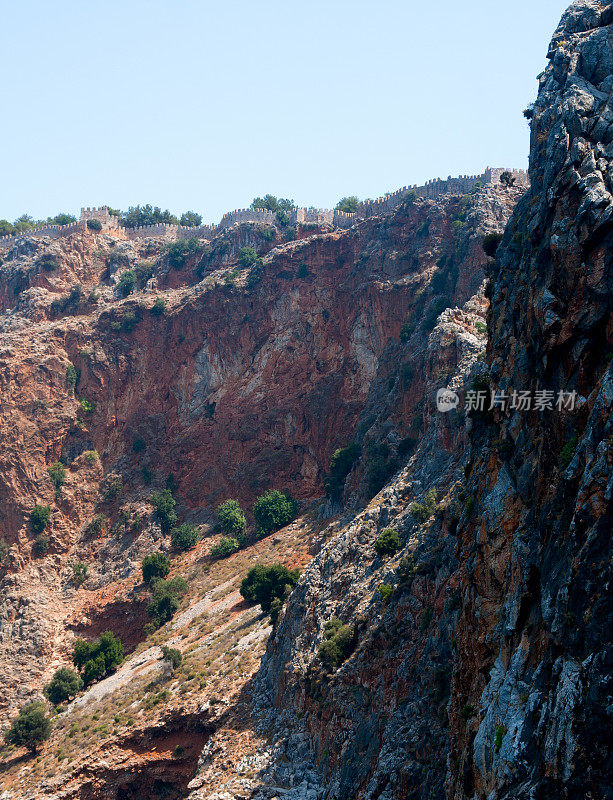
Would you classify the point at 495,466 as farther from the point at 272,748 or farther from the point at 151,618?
the point at 151,618

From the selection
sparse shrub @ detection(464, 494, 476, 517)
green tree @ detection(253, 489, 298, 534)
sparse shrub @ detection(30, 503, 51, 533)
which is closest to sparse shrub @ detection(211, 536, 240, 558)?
green tree @ detection(253, 489, 298, 534)

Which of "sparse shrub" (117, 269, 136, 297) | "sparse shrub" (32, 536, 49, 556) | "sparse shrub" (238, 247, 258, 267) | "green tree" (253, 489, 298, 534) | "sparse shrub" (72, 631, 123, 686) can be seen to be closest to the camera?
"sparse shrub" (72, 631, 123, 686)

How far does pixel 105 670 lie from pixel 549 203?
53.6 meters

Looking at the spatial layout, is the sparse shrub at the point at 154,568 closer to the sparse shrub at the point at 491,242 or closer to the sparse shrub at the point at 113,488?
the sparse shrub at the point at 113,488

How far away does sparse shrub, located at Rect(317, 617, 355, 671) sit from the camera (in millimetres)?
39438

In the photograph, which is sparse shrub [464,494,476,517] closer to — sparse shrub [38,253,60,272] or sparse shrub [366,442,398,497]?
sparse shrub [366,442,398,497]

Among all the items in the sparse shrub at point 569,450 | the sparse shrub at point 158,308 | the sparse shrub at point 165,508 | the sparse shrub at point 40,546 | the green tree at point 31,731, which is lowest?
the green tree at point 31,731

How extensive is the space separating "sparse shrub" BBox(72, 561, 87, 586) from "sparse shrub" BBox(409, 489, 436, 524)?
43.2 meters

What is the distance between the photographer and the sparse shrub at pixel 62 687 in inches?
2352

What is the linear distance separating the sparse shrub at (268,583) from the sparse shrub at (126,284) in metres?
45.6

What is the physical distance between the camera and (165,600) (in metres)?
66.4

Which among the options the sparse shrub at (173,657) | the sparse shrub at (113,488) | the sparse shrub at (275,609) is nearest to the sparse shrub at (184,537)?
the sparse shrub at (113,488)

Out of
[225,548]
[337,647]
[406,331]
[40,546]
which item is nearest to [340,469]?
[225,548]

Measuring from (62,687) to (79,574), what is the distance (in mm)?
15736
